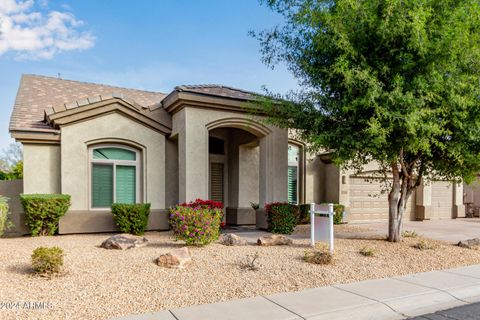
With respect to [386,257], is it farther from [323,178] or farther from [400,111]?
[323,178]

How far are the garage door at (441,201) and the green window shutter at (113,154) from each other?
1567 centimetres

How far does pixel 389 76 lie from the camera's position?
8.75 metres

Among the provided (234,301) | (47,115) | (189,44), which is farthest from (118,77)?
(234,301)

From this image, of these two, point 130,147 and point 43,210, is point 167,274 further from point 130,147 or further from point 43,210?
point 130,147

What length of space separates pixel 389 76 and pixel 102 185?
941cm

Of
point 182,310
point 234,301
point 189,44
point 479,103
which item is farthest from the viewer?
point 189,44

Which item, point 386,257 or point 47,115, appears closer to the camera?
point 386,257

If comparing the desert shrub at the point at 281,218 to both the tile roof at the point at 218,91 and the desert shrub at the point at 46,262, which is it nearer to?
the tile roof at the point at 218,91

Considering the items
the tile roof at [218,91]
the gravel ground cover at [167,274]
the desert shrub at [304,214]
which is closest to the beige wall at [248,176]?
the desert shrub at [304,214]

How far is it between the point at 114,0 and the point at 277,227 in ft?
32.3

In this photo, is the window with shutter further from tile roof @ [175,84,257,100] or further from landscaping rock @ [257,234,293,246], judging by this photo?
landscaping rock @ [257,234,293,246]

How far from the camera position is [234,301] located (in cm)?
533

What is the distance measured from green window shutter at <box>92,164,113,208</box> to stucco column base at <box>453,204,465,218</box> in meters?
18.0

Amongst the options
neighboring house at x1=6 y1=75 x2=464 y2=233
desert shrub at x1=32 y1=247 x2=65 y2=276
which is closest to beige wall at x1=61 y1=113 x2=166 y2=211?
neighboring house at x1=6 y1=75 x2=464 y2=233
